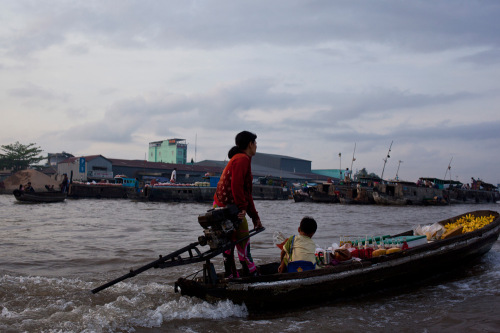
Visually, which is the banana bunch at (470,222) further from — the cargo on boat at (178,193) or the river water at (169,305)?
the cargo on boat at (178,193)

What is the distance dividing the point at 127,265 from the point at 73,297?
7.04ft

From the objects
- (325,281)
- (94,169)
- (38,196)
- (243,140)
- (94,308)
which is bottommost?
(94,308)

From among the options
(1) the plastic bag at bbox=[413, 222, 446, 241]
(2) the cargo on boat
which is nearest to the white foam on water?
(1) the plastic bag at bbox=[413, 222, 446, 241]

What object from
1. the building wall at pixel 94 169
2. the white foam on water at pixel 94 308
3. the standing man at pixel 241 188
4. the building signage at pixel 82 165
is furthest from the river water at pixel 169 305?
the building signage at pixel 82 165

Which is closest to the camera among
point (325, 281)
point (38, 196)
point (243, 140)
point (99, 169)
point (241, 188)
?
point (241, 188)

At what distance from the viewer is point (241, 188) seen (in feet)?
14.0

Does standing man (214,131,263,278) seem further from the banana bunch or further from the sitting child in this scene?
the banana bunch

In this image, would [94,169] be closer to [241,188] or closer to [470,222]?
[470,222]

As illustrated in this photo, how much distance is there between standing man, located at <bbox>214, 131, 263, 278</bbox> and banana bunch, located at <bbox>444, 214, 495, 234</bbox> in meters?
4.83

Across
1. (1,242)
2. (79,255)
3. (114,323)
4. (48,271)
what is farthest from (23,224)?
(114,323)

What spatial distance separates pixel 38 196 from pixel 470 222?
81.7 feet

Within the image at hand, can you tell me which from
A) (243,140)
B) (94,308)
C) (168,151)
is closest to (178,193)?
(168,151)

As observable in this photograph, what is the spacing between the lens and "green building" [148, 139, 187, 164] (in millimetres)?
54406

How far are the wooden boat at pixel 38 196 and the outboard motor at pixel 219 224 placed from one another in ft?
79.5
